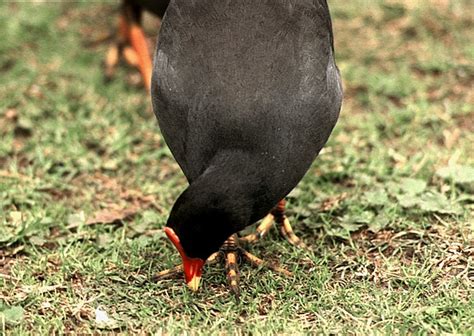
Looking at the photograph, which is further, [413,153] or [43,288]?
[413,153]

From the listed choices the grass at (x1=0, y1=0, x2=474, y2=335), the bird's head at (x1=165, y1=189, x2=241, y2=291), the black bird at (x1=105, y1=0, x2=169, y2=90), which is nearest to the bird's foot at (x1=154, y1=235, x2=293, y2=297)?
the grass at (x1=0, y1=0, x2=474, y2=335)

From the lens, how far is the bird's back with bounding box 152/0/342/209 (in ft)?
13.5

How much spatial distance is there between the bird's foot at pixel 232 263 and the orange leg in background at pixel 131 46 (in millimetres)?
2635

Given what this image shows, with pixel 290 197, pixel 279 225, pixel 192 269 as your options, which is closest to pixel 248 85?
pixel 192 269

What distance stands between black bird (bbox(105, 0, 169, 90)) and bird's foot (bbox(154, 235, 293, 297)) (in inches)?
102

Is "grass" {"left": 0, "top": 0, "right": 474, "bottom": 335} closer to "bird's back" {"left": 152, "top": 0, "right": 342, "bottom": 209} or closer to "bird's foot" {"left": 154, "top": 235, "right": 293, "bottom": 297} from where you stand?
"bird's foot" {"left": 154, "top": 235, "right": 293, "bottom": 297}

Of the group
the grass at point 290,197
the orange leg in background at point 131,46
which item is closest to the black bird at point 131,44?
the orange leg in background at point 131,46

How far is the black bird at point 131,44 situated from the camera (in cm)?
711

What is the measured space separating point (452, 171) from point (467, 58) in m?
2.00

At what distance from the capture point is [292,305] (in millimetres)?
4277

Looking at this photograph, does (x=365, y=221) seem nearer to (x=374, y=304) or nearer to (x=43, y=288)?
(x=374, y=304)

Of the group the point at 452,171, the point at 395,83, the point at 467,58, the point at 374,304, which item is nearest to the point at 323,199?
the point at 452,171

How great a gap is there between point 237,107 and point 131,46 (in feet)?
11.4

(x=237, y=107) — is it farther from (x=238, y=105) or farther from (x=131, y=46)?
(x=131, y=46)
